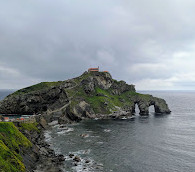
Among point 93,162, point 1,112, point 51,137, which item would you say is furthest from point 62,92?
point 93,162

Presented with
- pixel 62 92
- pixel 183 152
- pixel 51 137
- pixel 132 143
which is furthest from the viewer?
pixel 62 92

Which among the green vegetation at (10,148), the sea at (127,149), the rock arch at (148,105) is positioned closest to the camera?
the green vegetation at (10,148)

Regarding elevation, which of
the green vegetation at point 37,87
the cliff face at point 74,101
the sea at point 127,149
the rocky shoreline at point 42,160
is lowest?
→ the sea at point 127,149

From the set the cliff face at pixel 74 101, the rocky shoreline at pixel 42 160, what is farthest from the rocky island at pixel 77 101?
the rocky shoreline at pixel 42 160

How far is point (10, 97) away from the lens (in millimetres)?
124250

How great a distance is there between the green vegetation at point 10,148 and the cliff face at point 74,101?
5783cm

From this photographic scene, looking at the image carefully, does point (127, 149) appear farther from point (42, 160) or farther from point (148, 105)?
point (148, 105)

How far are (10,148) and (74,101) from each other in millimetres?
83731

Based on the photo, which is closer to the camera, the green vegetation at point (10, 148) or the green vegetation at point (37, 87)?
the green vegetation at point (10, 148)

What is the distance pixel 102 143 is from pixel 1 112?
9474 cm

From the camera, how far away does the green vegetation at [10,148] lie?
105ft

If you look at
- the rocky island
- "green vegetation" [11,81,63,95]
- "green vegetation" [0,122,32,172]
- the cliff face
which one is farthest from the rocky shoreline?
"green vegetation" [11,81,63,95]

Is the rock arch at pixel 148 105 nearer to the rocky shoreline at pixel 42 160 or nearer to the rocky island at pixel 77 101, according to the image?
the rocky island at pixel 77 101

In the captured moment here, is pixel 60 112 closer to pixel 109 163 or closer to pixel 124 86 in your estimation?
pixel 109 163
